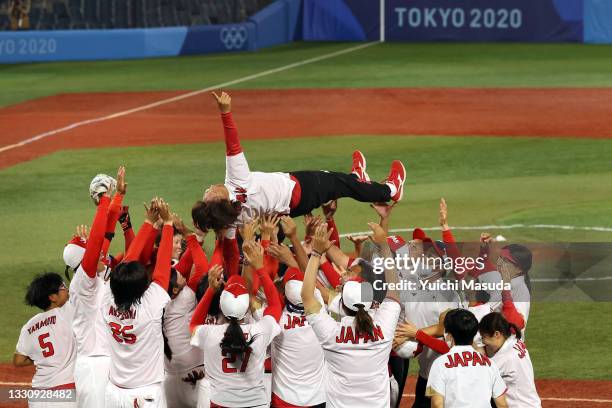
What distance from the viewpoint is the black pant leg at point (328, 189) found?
11.3m

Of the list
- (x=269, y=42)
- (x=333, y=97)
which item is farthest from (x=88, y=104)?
(x=269, y=42)

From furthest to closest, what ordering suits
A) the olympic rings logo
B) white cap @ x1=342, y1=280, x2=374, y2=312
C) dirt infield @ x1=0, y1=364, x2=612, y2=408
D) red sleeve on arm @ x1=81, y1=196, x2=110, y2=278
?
the olympic rings logo → dirt infield @ x1=0, y1=364, x2=612, y2=408 → red sleeve on arm @ x1=81, y1=196, x2=110, y2=278 → white cap @ x1=342, y1=280, x2=374, y2=312

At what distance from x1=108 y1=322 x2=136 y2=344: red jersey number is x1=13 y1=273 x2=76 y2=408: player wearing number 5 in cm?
89

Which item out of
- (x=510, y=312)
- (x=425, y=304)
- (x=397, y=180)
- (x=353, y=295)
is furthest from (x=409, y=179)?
(x=353, y=295)

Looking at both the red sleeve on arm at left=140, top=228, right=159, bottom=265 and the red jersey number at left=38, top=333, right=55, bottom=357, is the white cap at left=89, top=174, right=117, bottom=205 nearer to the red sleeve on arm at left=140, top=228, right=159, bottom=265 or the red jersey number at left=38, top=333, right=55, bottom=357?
the red sleeve on arm at left=140, top=228, right=159, bottom=265

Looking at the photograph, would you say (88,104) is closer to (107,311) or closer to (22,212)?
(22,212)

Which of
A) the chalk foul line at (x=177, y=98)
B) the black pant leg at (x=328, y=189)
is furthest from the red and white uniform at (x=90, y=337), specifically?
the chalk foul line at (x=177, y=98)

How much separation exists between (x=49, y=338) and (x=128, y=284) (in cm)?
126

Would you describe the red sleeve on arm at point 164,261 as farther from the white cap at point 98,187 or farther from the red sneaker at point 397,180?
the red sneaker at point 397,180

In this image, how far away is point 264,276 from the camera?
28.7 ft

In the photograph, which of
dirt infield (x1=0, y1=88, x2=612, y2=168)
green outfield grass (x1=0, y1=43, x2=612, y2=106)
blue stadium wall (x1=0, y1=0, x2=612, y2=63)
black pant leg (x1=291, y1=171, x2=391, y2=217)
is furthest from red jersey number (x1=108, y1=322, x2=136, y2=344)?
blue stadium wall (x1=0, y1=0, x2=612, y2=63)

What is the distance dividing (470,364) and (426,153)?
15408mm

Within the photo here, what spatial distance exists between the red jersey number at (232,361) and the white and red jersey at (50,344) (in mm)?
1625

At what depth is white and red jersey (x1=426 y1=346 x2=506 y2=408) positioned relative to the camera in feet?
26.9
